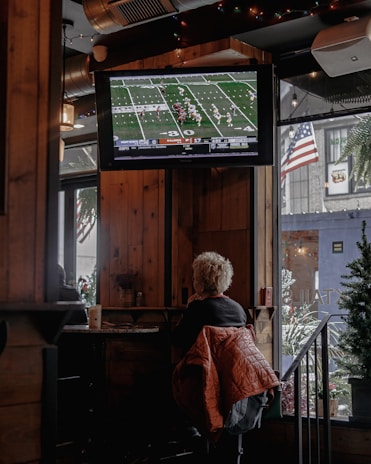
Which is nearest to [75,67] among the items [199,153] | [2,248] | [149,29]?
[149,29]

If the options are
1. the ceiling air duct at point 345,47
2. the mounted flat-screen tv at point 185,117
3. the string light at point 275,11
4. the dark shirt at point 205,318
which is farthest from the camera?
the mounted flat-screen tv at point 185,117

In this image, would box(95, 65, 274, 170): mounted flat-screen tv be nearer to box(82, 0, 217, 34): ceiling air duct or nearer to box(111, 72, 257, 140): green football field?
box(111, 72, 257, 140): green football field

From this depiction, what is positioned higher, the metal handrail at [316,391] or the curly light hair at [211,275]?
the curly light hair at [211,275]

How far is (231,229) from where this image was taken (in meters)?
5.33

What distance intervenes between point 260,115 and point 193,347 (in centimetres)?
197

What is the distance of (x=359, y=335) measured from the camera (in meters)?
4.71

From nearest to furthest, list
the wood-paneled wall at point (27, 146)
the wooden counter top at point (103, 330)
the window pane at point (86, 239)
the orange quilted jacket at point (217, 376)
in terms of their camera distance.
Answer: the wood-paneled wall at point (27, 146) → the orange quilted jacket at point (217, 376) → the wooden counter top at point (103, 330) → the window pane at point (86, 239)

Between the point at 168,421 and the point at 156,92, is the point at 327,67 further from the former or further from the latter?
the point at 168,421

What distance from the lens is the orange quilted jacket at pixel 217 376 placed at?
3.62m

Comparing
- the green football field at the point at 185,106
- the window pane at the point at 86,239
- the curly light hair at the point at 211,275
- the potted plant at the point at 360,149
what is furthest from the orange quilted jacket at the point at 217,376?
the window pane at the point at 86,239

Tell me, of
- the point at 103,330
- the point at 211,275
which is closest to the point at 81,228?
the point at 103,330

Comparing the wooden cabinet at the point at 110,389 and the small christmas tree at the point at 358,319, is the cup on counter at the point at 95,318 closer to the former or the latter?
the wooden cabinet at the point at 110,389

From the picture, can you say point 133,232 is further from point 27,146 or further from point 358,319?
point 27,146

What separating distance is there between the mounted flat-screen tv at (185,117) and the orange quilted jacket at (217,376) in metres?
1.66
